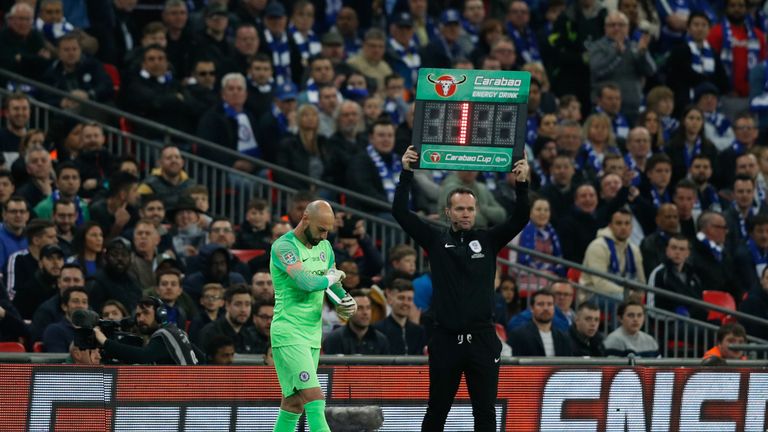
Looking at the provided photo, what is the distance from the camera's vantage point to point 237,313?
51.8 ft

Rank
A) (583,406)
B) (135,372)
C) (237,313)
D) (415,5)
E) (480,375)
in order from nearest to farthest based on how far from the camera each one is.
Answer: (480,375) < (135,372) < (583,406) < (237,313) < (415,5)

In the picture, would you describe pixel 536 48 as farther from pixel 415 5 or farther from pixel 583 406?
pixel 583 406

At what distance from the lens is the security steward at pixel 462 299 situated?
1260 cm

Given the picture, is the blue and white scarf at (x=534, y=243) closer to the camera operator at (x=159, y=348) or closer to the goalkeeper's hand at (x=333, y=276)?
the camera operator at (x=159, y=348)

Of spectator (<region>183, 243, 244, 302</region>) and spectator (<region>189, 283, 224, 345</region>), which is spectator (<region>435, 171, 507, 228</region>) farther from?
spectator (<region>189, 283, 224, 345</region>)

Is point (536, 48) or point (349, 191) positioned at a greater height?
point (536, 48)

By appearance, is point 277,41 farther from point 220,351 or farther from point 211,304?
point 220,351

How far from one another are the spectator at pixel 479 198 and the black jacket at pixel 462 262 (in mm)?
5908

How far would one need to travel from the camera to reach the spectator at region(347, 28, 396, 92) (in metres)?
22.0

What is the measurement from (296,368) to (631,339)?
5891mm

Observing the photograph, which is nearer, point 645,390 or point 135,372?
point 135,372

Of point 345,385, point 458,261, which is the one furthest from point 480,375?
point 345,385

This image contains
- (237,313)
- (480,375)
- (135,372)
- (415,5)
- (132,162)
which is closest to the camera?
(480,375)

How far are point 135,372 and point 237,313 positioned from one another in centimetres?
226
